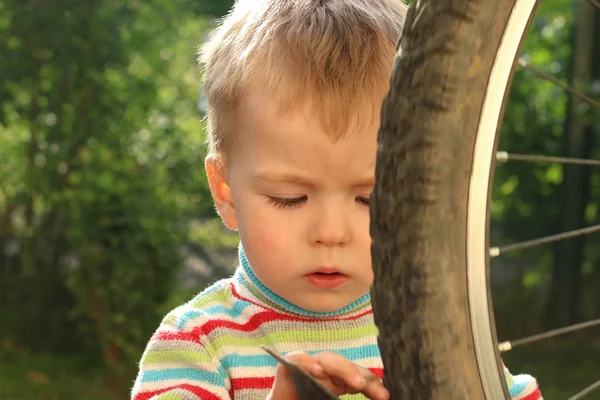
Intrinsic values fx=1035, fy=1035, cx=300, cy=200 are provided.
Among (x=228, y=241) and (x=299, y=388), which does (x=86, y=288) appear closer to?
(x=228, y=241)

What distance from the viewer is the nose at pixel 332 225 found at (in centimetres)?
165

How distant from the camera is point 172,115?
4.79 metres

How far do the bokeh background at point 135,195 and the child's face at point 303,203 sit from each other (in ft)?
8.52

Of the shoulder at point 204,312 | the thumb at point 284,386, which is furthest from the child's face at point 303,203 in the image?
the thumb at point 284,386

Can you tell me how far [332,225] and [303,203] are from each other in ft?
0.23

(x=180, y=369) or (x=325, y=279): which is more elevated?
(x=325, y=279)

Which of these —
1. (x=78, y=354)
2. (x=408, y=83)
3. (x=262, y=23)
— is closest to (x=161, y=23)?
(x=78, y=354)

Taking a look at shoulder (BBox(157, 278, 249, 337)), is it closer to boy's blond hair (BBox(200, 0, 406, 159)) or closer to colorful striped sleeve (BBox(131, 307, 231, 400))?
colorful striped sleeve (BBox(131, 307, 231, 400))

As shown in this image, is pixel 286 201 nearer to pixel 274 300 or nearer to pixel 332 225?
pixel 332 225

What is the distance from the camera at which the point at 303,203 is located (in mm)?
1686

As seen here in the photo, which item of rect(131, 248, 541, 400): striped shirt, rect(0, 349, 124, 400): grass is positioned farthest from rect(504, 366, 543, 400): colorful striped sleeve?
rect(0, 349, 124, 400): grass

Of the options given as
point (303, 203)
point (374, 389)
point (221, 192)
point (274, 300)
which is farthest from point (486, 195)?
point (221, 192)

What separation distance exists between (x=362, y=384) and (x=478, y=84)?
43cm

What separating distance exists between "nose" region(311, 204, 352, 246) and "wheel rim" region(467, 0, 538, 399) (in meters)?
0.33
